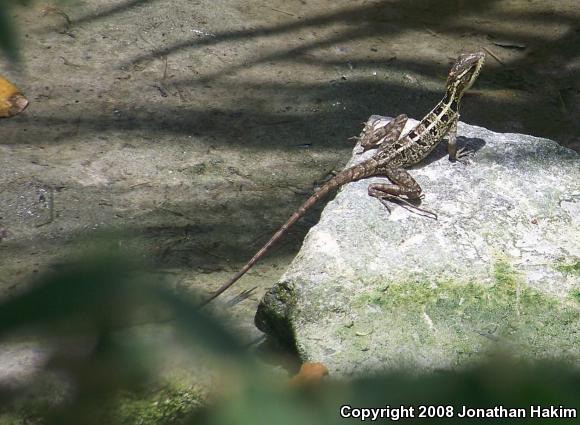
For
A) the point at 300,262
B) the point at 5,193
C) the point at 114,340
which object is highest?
the point at 114,340

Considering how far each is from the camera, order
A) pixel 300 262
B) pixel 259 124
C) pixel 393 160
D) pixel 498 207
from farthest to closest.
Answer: pixel 259 124 < pixel 393 160 < pixel 498 207 < pixel 300 262

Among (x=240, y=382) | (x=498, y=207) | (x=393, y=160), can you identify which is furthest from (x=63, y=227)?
(x=240, y=382)

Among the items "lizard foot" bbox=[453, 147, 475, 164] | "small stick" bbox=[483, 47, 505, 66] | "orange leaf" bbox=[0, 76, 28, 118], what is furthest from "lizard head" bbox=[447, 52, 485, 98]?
"orange leaf" bbox=[0, 76, 28, 118]

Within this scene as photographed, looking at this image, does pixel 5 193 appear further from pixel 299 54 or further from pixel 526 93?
pixel 526 93

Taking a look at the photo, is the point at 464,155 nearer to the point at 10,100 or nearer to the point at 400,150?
the point at 400,150

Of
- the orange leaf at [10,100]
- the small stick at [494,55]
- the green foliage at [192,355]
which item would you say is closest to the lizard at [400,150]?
the small stick at [494,55]

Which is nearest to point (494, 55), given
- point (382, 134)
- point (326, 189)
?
point (382, 134)

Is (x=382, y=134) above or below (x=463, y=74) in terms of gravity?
below

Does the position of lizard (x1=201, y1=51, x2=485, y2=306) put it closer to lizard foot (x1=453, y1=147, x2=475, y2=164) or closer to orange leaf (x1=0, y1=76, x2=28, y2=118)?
lizard foot (x1=453, y1=147, x2=475, y2=164)
